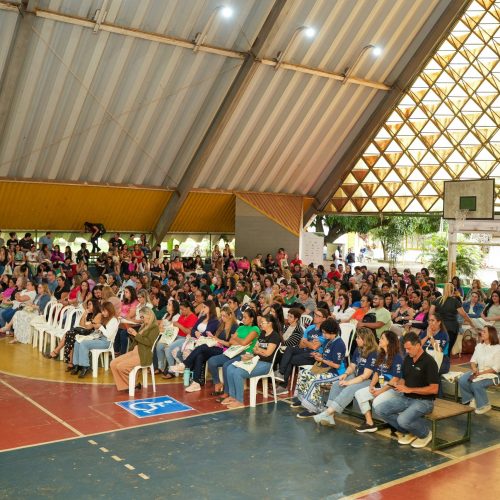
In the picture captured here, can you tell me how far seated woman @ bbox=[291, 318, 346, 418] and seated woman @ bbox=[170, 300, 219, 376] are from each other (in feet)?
6.09

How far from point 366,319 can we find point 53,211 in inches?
503

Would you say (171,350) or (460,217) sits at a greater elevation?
(460,217)

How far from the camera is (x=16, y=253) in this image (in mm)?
17891

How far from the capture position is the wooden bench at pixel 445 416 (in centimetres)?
718

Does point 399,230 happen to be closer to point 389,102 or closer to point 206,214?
point 389,102

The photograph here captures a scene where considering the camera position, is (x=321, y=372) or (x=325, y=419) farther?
(x=321, y=372)

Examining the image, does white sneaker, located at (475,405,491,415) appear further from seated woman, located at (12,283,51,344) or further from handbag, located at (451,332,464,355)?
seated woman, located at (12,283,51,344)

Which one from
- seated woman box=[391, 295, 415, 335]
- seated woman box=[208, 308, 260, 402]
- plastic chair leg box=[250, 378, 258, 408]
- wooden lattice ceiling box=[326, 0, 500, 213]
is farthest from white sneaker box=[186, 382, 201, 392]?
wooden lattice ceiling box=[326, 0, 500, 213]

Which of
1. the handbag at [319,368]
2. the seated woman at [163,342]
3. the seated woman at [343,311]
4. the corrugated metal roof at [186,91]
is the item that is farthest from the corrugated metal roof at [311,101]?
the handbag at [319,368]

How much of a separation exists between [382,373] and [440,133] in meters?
16.5

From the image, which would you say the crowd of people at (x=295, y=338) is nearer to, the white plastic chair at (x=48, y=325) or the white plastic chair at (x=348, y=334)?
the white plastic chair at (x=348, y=334)

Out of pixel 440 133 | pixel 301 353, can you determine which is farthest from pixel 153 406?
pixel 440 133

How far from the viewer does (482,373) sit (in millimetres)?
8383

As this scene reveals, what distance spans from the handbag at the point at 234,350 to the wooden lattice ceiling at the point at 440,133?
48.8ft
